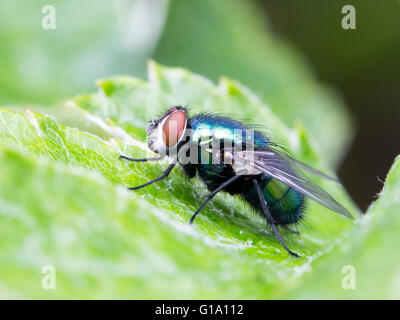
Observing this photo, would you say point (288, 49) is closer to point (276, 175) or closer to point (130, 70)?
point (130, 70)

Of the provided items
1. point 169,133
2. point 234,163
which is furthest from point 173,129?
point 234,163

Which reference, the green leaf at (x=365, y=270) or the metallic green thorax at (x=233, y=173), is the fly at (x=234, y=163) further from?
the green leaf at (x=365, y=270)

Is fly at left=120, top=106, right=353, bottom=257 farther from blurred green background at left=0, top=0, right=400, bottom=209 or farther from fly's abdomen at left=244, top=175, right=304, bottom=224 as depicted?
blurred green background at left=0, top=0, right=400, bottom=209

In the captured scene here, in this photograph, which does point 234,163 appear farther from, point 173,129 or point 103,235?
point 103,235

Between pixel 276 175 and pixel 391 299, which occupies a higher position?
pixel 276 175

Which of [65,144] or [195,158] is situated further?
[195,158]

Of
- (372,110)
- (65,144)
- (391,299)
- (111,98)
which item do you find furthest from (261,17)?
(391,299)

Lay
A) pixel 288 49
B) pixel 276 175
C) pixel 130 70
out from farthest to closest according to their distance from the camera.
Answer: pixel 288 49 < pixel 130 70 < pixel 276 175

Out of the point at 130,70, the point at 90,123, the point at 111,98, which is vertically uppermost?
the point at 130,70
